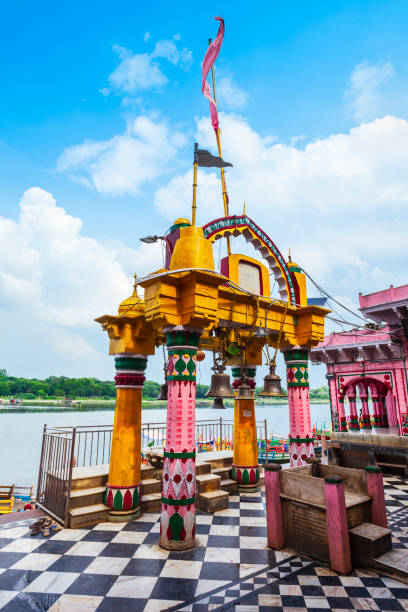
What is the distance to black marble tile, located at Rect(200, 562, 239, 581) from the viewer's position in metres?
4.48

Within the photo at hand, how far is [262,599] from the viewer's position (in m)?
4.00

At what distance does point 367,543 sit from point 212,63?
354 inches

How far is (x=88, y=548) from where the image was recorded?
5.38 m

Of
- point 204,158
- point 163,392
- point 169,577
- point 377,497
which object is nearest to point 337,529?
point 377,497

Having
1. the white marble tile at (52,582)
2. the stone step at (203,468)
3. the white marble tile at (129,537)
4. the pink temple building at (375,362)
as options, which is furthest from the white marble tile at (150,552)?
the pink temple building at (375,362)

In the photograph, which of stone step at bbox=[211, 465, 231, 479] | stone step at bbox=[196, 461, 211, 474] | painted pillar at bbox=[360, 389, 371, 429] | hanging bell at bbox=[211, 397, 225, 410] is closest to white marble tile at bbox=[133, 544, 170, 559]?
hanging bell at bbox=[211, 397, 225, 410]

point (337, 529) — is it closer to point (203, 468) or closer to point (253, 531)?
point (253, 531)

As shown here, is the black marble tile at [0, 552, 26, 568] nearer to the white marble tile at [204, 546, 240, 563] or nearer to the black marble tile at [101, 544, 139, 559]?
the black marble tile at [101, 544, 139, 559]

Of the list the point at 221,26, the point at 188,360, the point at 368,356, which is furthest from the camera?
the point at 368,356

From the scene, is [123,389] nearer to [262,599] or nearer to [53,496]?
[53,496]

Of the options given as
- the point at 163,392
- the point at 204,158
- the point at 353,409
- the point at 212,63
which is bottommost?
the point at 353,409

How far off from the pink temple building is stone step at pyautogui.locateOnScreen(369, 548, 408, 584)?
6.68 meters

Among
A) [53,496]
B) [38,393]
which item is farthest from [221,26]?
[38,393]

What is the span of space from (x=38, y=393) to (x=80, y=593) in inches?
3258
